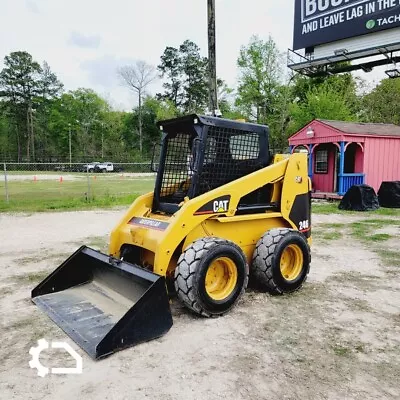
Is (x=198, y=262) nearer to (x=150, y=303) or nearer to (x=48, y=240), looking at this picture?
(x=150, y=303)

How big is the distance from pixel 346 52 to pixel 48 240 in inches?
538

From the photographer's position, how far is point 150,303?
10.9ft

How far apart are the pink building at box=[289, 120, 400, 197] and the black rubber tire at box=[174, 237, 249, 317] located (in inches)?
469

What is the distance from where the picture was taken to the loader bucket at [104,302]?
322 centimetres

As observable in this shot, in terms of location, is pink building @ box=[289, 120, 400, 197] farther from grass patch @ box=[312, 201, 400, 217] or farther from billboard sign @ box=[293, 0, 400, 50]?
billboard sign @ box=[293, 0, 400, 50]

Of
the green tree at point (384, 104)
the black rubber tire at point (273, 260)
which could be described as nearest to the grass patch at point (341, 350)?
the black rubber tire at point (273, 260)

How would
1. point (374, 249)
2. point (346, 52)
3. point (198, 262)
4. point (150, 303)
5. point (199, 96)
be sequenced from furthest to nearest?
point (199, 96) < point (346, 52) < point (374, 249) < point (198, 262) < point (150, 303)

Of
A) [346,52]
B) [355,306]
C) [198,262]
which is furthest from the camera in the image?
[346,52]

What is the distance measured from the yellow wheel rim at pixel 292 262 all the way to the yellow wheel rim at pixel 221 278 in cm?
90

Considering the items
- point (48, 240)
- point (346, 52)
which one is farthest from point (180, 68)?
point (48, 240)

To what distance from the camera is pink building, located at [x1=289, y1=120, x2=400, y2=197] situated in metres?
14.9

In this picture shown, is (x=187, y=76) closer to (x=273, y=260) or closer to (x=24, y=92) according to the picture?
(x=24, y=92)

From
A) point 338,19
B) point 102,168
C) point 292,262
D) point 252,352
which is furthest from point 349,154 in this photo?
point 102,168

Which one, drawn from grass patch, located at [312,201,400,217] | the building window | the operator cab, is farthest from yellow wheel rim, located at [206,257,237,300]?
the building window
